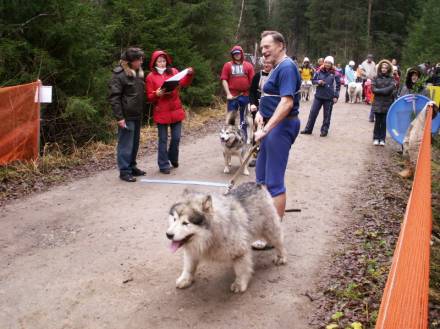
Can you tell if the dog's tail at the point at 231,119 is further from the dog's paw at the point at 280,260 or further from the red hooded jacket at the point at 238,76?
the dog's paw at the point at 280,260

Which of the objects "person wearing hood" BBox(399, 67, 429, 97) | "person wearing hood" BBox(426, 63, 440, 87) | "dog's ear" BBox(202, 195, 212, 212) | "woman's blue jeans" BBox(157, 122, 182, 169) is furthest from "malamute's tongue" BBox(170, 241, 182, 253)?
"person wearing hood" BBox(426, 63, 440, 87)

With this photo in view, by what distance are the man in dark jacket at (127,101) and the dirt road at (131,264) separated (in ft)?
1.73

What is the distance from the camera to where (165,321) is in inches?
136

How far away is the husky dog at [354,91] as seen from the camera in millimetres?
19312

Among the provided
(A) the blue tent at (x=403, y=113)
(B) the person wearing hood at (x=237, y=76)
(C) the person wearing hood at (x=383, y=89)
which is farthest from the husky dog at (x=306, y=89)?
(B) the person wearing hood at (x=237, y=76)

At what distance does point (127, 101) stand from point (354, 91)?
15.1 metres

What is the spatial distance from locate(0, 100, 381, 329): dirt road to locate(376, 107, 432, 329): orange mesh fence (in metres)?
1.15

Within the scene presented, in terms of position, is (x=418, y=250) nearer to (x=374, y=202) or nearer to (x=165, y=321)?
(x=165, y=321)

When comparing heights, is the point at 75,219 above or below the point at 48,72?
below

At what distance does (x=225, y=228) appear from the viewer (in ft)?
11.9

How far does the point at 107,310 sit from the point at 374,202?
4.57 meters

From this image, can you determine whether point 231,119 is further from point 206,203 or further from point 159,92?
point 206,203

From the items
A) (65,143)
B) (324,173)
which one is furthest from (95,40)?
(324,173)

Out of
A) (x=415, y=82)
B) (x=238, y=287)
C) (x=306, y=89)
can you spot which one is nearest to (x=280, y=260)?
(x=238, y=287)
